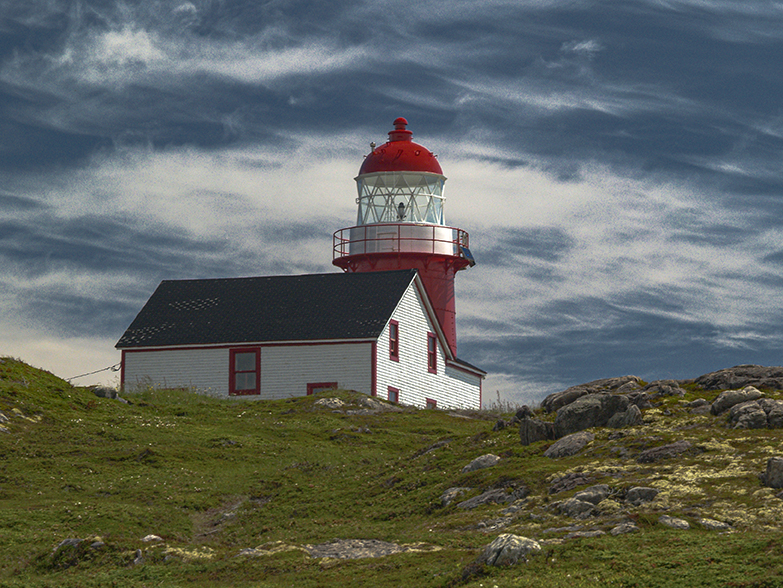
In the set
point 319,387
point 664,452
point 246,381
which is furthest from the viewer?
point 246,381

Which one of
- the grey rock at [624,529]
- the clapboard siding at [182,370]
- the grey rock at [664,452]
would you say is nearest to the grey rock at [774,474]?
the grey rock at [664,452]

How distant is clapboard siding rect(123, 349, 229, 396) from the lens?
46125mm

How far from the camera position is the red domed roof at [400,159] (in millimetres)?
54000

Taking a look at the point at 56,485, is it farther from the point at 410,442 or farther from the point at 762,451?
Answer: the point at 762,451

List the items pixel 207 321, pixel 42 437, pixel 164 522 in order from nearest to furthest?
pixel 164 522
pixel 42 437
pixel 207 321

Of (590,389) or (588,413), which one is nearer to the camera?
(588,413)

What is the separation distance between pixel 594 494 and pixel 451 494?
151 inches

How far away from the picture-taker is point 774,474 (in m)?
16.7

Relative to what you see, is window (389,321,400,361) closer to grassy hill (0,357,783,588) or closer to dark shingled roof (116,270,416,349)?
dark shingled roof (116,270,416,349)

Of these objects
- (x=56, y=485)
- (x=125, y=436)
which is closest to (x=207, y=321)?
(x=125, y=436)

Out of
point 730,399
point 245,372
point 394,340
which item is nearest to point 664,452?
point 730,399

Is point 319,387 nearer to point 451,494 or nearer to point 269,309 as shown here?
point 269,309

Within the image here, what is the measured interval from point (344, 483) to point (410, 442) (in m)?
7.31

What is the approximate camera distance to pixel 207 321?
4844 centimetres
